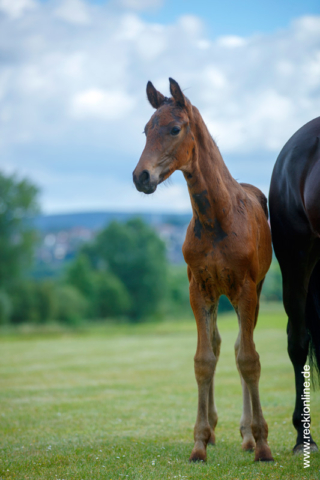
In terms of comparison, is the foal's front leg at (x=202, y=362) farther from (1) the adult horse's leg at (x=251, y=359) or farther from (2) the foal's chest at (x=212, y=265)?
(1) the adult horse's leg at (x=251, y=359)

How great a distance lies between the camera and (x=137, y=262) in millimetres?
44531

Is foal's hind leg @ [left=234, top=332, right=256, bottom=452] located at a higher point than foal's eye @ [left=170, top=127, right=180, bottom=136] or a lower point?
lower

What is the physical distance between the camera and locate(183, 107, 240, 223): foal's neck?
469 cm

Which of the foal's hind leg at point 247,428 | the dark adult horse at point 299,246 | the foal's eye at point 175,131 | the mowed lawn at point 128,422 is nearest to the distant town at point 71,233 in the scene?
the mowed lawn at point 128,422

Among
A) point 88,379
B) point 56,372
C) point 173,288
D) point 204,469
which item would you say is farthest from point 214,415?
point 173,288

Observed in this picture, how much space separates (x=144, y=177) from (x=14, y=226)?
123 feet

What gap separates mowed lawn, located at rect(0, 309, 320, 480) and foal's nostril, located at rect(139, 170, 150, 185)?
95.8 inches

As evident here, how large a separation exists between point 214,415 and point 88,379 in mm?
8871

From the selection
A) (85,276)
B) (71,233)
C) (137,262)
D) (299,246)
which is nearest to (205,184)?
(299,246)

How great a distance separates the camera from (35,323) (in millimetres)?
39438

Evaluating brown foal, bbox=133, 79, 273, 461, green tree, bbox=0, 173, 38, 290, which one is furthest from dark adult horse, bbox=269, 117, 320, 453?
green tree, bbox=0, 173, 38, 290

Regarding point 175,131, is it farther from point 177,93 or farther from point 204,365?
point 204,365

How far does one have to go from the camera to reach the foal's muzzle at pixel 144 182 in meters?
4.03

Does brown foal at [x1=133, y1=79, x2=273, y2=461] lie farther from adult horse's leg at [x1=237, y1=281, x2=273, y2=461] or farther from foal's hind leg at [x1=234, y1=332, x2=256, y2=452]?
foal's hind leg at [x1=234, y1=332, x2=256, y2=452]
